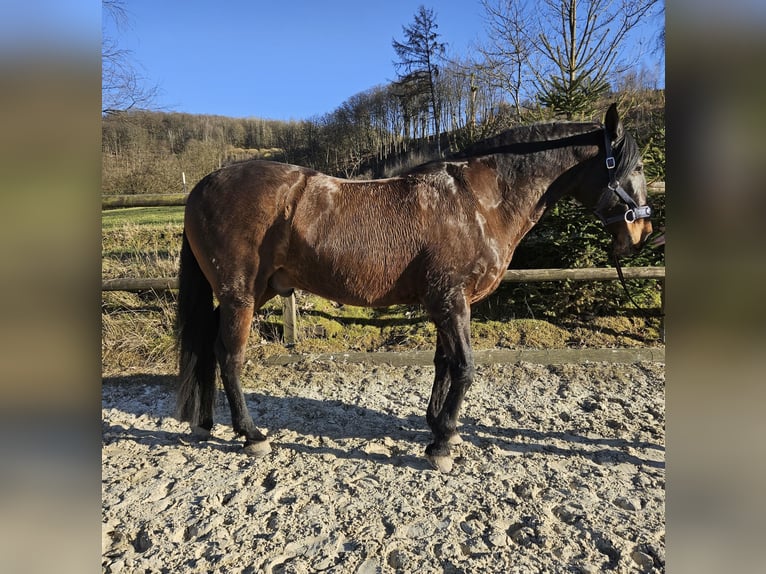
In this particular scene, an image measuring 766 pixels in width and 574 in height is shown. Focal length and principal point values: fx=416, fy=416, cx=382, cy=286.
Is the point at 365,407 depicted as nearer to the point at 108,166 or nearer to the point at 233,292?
the point at 233,292

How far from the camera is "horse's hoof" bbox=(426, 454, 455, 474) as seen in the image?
252 centimetres

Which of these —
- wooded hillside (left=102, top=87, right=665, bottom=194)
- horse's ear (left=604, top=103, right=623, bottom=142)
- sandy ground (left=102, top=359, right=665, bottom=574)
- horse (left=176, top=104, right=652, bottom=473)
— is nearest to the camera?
sandy ground (left=102, top=359, right=665, bottom=574)

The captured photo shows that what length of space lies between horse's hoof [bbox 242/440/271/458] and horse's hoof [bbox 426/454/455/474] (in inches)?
42.4

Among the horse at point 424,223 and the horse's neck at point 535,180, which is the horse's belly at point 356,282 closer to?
the horse at point 424,223

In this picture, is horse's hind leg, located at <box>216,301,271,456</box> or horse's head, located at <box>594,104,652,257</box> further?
horse's hind leg, located at <box>216,301,271,456</box>

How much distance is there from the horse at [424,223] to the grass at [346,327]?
77.9 inches

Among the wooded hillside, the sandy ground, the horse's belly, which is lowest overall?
the sandy ground

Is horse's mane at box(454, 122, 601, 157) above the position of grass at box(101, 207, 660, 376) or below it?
above

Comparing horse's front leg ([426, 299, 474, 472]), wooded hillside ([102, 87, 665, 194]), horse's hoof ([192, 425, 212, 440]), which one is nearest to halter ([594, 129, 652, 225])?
horse's front leg ([426, 299, 474, 472])

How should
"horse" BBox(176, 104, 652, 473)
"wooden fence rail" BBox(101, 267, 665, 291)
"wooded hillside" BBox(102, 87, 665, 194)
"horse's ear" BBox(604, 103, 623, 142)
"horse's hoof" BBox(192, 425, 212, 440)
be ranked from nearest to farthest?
"horse's ear" BBox(604, 103, 623, 142) → "horse" BBox(176, 104, 652, 473) → "horse's hoof" BBox(192, 425, 212, 440) → "wooden fence rail" BBox(101, 267, 665, 291) → "wooded hillside" BBox(102, 87, 665, 194)

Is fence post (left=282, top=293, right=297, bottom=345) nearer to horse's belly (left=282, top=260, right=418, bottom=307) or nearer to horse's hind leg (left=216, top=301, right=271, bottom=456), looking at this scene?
horse's hind leg (left=216, top=301, right=271, bottom=456)

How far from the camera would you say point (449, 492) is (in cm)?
231
